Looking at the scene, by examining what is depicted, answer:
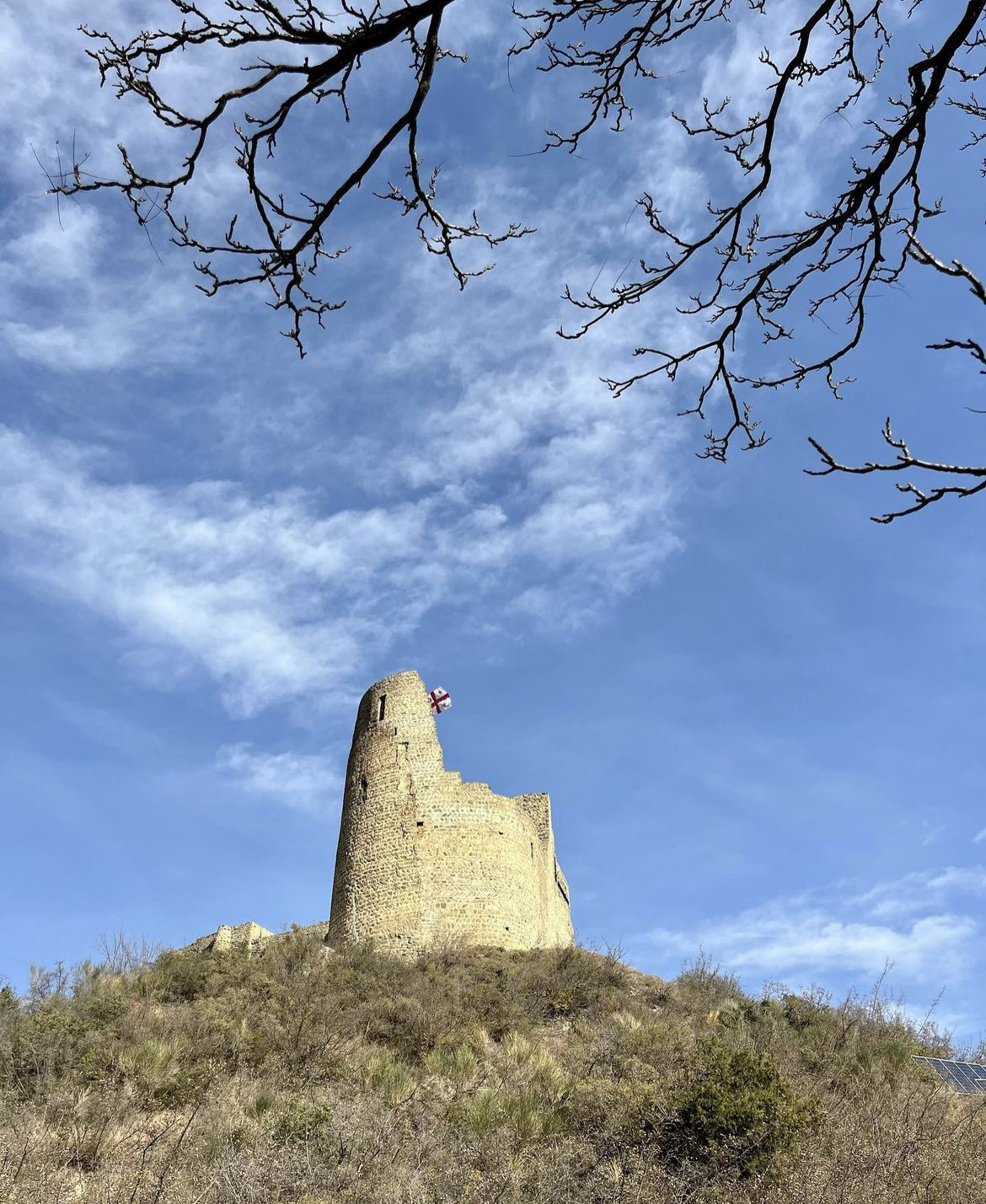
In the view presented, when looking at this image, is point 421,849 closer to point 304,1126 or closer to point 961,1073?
point 961,1073

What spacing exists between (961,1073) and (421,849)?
12439 mm

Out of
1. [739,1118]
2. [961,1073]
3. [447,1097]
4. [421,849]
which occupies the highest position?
[421,849]

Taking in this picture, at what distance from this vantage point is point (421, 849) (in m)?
22.9

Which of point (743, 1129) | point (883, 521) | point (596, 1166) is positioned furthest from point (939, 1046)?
point (883, 521)

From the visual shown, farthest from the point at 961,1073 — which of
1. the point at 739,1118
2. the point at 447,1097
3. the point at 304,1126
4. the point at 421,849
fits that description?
the point at 421,849

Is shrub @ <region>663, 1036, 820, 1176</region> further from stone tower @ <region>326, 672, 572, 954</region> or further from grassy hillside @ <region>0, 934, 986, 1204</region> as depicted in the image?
stone tower @ <region>326, 672, 572, 954</region>

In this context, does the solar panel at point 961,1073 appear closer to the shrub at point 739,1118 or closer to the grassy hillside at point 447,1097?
the grassy hillside at point 447,1097

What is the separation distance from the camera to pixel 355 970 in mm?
19375

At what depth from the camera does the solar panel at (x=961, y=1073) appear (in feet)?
42.7

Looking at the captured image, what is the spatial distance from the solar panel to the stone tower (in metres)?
10.2

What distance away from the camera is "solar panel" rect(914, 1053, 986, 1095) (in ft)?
42.7

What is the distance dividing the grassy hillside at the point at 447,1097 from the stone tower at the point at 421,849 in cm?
334

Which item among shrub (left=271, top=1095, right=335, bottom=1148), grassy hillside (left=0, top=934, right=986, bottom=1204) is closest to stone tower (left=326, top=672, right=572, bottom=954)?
grassy hillside (left=0, top=934, right=986, bottom=1204)

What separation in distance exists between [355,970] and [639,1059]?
8766 millimetres
